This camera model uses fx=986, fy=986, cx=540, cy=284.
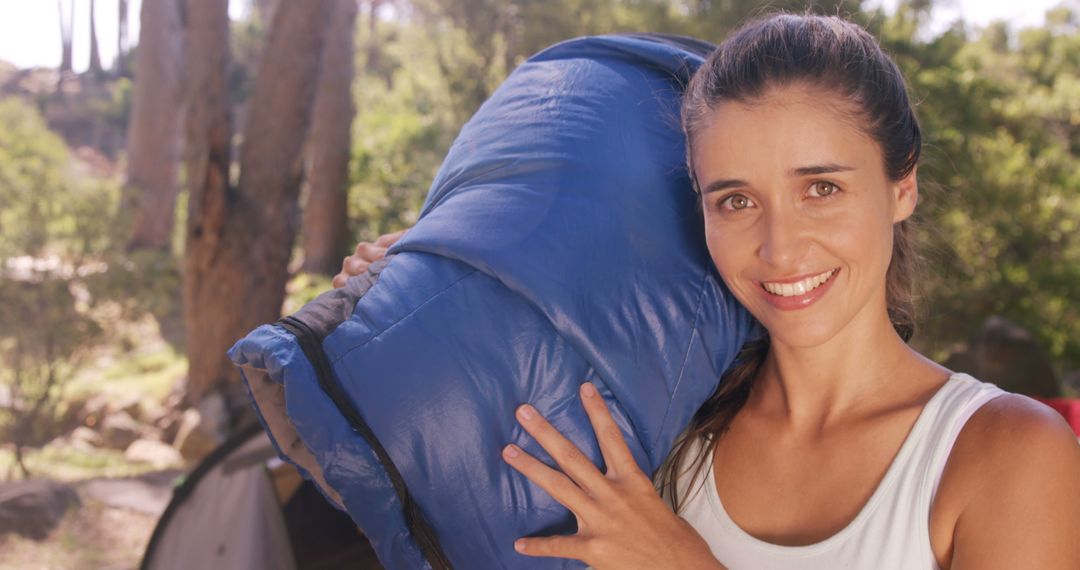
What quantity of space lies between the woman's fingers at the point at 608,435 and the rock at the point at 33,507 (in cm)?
464

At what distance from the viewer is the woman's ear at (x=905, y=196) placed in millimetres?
1498

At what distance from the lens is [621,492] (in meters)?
1.37

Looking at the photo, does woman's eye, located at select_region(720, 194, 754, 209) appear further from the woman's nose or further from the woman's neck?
the woman's neck

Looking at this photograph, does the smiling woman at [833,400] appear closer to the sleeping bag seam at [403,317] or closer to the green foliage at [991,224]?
the sleeping bag seam at [403,317]

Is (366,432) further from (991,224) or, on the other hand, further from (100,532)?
(991,224)

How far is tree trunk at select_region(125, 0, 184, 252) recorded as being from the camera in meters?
12.4

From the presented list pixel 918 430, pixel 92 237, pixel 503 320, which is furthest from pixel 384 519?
pixel 92 237

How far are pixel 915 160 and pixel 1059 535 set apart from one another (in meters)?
0.59

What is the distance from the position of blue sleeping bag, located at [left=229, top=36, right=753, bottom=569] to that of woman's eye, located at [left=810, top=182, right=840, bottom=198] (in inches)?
7.7

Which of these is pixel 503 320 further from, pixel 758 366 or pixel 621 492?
pixel 758 366

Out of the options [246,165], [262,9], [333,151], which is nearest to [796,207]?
[246,165]

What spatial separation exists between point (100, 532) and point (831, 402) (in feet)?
15.5

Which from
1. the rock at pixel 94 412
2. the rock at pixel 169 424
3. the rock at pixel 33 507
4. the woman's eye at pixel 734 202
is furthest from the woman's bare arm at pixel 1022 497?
the rock at pixel 94 412

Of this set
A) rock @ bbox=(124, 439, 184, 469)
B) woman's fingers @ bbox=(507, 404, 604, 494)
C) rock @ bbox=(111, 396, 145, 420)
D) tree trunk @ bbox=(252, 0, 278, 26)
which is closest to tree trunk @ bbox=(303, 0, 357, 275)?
rock @ bbox=(111, 396, 145, 420)
